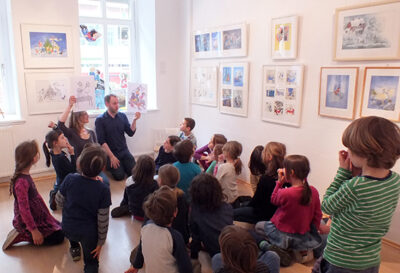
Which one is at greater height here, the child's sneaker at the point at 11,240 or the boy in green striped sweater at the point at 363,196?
the boy in green striped sweater at the point at 363,196

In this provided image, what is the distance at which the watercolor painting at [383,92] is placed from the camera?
305 centimetres

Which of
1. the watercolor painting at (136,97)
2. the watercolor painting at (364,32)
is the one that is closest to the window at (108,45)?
the watercolor painting at (136,97)

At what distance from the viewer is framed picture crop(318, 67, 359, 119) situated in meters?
3.39

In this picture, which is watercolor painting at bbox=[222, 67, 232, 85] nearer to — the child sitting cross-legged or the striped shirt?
the child sitting cross-legged

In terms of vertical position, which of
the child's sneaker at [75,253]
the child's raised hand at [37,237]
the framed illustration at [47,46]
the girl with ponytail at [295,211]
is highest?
the framed illustration at [47,46]

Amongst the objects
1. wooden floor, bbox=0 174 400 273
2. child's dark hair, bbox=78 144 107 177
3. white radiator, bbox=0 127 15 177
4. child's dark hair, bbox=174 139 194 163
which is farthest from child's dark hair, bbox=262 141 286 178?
white radiator, bbox=0 127 15 177

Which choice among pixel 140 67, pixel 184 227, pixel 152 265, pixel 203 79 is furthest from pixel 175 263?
pixel 140 67

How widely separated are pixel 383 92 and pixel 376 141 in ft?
6.45

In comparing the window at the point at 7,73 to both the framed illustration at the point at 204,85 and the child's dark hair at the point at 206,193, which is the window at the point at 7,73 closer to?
the framed illustration at the point at 204,85

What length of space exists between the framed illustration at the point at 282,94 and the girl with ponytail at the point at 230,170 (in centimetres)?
108

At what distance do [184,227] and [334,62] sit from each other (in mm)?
2327

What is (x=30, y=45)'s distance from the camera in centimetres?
464

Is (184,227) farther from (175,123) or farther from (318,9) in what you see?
(175,123)

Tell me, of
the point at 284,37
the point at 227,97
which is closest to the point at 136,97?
the point at 227,97
